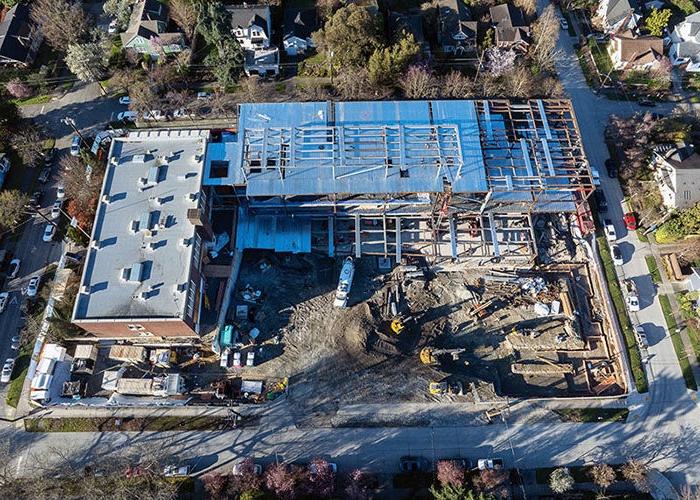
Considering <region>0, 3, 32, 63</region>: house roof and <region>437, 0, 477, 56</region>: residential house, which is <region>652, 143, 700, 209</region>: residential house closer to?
<region>437, 0, 477, 56</region>: residential house

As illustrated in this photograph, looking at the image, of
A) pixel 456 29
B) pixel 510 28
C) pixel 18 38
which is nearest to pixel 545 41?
pixel 510 28

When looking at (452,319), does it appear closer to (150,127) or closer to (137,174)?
(137,174)

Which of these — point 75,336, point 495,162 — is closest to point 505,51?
point 495,162

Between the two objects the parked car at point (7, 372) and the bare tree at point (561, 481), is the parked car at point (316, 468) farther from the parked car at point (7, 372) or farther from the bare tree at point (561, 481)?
the parked car at point (7, 372)

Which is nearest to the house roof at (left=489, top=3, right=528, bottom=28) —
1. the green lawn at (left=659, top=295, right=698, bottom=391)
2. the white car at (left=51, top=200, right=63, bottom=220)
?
the green lawn at (left=659, top=295, right=698, bottom=391)

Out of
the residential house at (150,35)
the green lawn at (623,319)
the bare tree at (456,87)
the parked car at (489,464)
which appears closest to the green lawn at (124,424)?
the parked car at (489,464)

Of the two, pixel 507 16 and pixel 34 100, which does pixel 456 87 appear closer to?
pixel 507 16
